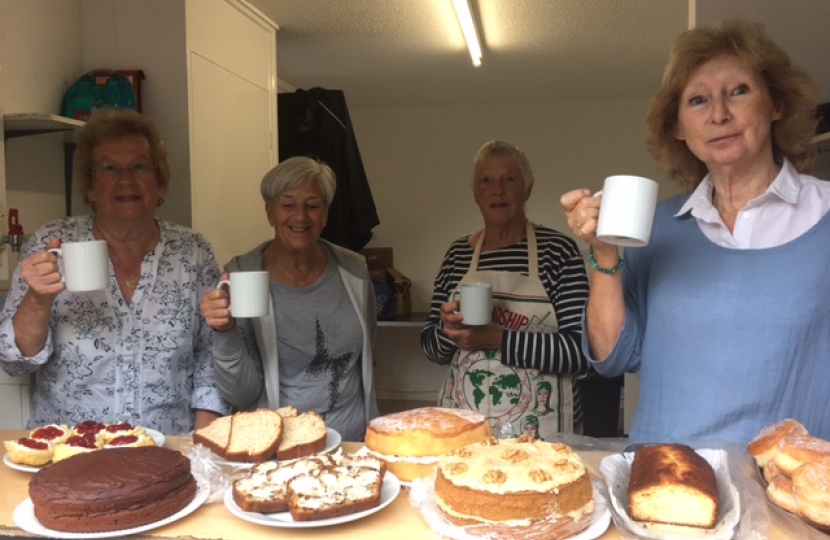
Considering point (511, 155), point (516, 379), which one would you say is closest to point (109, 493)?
point (516, 379)

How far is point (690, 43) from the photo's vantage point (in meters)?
1.39

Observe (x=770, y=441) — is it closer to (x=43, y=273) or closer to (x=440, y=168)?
(x=43, y=273)

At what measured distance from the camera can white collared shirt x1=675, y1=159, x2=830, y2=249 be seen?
131 cm

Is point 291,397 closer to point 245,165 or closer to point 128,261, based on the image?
point 128,261

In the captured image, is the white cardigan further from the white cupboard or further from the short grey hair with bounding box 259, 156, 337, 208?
the white cupboard

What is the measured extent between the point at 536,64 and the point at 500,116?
5.22 feet

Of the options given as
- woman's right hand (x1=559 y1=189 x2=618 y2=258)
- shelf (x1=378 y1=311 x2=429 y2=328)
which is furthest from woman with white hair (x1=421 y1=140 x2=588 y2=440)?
shelf (x1=378 y1=311 x2=429 y2=328)

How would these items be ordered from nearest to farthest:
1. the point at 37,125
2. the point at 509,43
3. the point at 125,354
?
1. the point at 125,354
2. the point at 37,125
3. the point at 509,43

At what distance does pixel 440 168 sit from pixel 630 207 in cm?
540

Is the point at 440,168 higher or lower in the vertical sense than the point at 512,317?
higher

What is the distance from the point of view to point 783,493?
A: 94 cm

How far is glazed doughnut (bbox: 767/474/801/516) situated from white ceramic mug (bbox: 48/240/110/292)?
128cm

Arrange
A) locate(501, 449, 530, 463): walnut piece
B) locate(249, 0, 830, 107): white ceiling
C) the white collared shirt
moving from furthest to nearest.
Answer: locate(249, 0, 830, 107): white ceiling
the white collared shirt
locate(501, 449, 530, 463): walnut piece

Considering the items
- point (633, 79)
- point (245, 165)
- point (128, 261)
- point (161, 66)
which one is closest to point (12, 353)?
point (128, 261)
